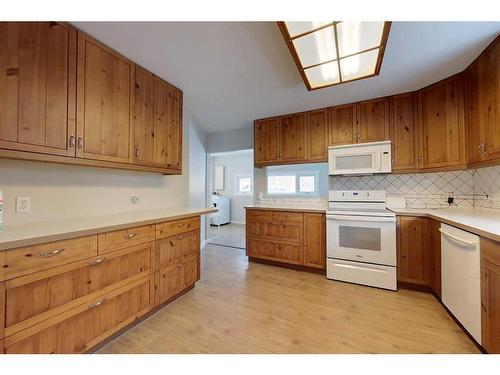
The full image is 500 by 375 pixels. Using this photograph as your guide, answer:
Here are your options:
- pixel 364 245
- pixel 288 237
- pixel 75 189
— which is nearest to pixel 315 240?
pixel 288 237

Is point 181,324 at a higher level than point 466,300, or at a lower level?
lower

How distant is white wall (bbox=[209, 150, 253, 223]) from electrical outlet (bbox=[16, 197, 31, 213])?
557 centimetres

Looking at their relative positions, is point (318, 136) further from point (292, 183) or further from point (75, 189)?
point (75, 189)

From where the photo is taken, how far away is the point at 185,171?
298 cm

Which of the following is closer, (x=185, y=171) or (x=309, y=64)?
(x=309, y=64)

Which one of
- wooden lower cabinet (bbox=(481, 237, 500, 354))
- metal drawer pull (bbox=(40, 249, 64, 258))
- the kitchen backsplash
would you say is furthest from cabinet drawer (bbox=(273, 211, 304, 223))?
metal drawer pull (bbox=(40, 249, 64, 258))

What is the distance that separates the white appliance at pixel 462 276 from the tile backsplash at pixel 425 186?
0.95 m

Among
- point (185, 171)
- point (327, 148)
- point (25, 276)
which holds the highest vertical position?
point (327, 148)

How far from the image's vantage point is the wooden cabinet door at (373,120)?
2.63 m

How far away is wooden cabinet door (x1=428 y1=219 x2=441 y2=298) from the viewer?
6.61 ft

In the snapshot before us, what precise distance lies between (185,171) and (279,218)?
153 centimetres

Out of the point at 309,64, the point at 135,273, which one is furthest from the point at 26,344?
the point at 309,64
